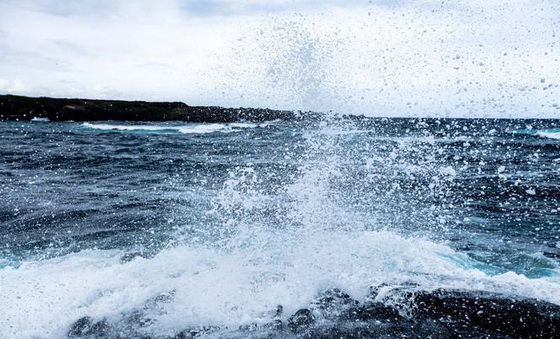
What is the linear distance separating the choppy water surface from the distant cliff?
50.4 meters

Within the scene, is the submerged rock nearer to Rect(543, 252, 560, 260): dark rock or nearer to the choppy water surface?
the choppy water surface

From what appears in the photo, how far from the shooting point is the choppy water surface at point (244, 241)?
15.6 ft

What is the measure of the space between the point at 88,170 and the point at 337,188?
363 inches

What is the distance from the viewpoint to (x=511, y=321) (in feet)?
14.1

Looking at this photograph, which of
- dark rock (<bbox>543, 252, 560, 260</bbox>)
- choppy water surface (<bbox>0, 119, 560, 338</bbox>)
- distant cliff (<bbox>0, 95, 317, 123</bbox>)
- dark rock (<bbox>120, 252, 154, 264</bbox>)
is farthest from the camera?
distant cliff (<bbox>0, 95, 317, 123</bbox>)

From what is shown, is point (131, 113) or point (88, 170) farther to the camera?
point (131, 113)

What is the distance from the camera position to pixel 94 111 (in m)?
73.6

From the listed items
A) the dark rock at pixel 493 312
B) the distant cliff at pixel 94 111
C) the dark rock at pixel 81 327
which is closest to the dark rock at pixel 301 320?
the dark rock at pixel 493 312

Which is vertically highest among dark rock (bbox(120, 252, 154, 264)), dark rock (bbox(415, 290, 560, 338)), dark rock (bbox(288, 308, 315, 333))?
dark rock (bbox(415, 290, 560, 338))

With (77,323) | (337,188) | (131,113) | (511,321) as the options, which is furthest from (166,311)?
(131,113)

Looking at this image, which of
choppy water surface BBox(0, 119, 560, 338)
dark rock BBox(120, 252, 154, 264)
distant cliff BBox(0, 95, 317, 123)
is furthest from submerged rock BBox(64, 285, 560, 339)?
distant cliff BBox(0, 95, 317, 123)

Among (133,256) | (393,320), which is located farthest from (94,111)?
(393,320)

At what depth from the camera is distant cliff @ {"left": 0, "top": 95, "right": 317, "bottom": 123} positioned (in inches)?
2657

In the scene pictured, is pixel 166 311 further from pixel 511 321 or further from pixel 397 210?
pixel 397 210
